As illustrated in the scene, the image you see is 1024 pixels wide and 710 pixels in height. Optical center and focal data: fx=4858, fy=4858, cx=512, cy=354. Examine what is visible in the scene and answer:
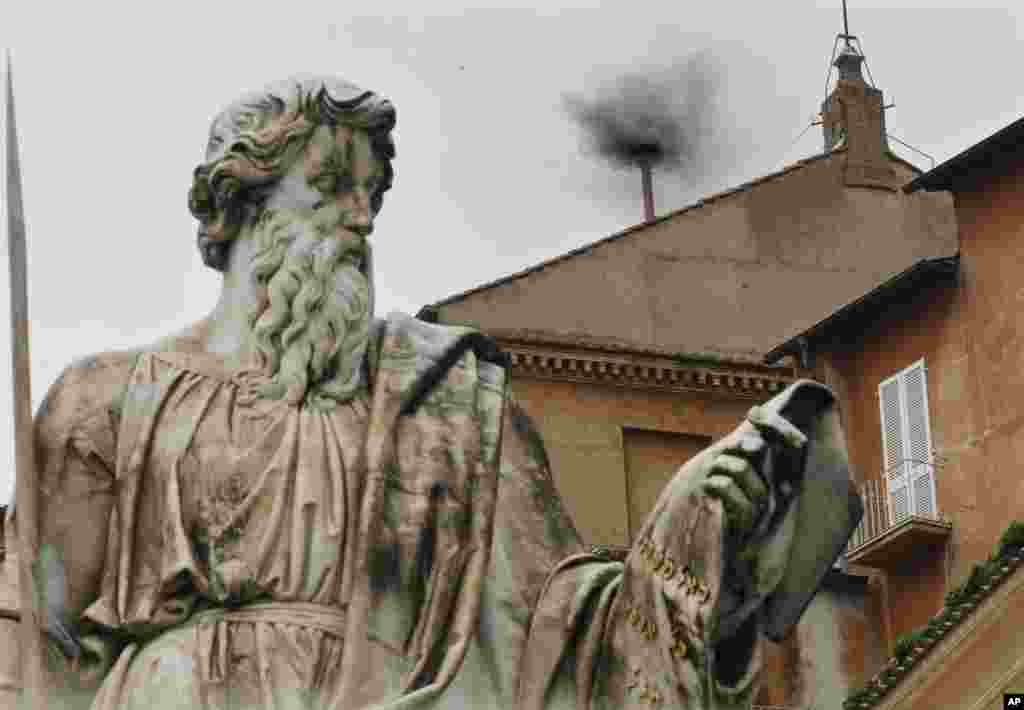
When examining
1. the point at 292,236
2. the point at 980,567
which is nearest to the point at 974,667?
the point at 980,567

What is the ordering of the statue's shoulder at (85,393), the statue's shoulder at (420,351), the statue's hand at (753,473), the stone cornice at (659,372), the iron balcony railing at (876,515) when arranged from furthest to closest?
the stone cornice at (659,372)
the iron balcony railing at (876,515)
the statue's shoulder at (420,351)
the statue's shoulder at (85,393)
the statue's hand at (753,473)

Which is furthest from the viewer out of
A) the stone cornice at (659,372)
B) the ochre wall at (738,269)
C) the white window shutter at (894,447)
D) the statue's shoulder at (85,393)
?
the ochre wall at (738,269)

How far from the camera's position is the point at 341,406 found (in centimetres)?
1548

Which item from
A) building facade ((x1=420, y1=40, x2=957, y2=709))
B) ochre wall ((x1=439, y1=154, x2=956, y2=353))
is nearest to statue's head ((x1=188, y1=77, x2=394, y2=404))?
building facade ((x1=420, y1=40, x2=957, y2=709))

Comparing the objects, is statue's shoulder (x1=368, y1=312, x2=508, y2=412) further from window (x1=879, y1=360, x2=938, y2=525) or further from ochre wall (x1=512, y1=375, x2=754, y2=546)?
window (x1=879, y1=360, x2=938, y2=525)

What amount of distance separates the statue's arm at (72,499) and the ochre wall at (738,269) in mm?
34893

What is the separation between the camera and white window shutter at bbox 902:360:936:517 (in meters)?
51.6

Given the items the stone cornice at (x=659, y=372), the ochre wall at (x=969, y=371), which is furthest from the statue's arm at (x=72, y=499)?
the stone cornice at (x=659, y=372)

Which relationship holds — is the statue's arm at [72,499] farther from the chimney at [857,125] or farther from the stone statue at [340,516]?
the chimney at [857,125]

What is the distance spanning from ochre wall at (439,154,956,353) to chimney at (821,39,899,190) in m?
0.16

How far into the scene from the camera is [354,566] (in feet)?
49.3

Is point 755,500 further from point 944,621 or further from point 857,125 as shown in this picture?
point 857,125

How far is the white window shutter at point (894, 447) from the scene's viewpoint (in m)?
51.8

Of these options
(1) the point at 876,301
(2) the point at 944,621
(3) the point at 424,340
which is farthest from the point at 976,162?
(3) the point at 424,340
